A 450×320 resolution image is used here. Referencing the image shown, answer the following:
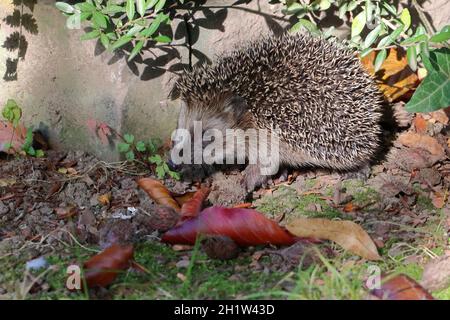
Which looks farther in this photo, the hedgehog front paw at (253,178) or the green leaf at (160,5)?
the hedgehog front paw at (253,178)

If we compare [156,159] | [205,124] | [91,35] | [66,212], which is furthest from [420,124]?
[66,212]

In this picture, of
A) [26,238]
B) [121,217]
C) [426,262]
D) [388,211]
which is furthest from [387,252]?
[26,238]

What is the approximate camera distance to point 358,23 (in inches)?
199

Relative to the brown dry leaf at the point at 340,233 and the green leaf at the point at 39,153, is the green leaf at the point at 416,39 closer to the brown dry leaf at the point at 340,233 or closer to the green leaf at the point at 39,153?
the brown dry leaf at the point at 340,233

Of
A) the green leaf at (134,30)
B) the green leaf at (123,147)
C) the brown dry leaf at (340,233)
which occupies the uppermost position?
the green leaf at (134,30)

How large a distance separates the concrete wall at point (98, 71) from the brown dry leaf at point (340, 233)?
1.74 m

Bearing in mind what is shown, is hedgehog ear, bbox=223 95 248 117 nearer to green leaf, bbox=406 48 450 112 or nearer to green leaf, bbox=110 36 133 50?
green leaf, bbox=110 36 133 50

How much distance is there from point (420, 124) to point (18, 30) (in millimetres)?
3380

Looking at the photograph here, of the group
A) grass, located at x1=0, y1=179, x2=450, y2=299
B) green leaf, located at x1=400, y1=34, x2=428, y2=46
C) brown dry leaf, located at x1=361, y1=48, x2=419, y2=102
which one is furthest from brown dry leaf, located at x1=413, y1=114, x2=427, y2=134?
grass, located at x1=0, y1=179, x2=450, y2=299

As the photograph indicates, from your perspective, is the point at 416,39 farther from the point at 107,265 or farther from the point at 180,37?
the point at 107,265

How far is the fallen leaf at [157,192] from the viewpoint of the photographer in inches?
184

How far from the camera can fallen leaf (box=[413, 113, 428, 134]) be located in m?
5.54

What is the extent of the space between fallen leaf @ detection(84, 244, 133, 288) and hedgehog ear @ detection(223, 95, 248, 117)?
1530 mm

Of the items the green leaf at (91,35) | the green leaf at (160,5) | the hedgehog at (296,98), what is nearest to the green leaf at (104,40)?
the green leaf at (91,35)
